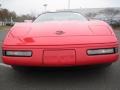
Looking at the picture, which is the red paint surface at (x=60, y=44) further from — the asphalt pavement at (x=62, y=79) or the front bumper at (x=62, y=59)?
the asphalt pavement at (x=62, y=79)

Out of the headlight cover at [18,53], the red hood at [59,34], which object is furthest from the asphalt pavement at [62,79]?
the red hood at [59,34]

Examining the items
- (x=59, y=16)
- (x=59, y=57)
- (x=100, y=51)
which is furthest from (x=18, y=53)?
(x=59, y=16)

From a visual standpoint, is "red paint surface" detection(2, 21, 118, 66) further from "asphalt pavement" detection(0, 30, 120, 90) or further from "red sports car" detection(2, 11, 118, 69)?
"asphalt pavement" detection(0, 30, 120, 90)

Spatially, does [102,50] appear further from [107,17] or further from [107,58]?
[107,17]

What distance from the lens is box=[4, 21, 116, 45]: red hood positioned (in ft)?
13.1

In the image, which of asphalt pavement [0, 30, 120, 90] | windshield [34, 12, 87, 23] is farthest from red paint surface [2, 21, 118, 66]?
windshield [34, 12, 87, 23]

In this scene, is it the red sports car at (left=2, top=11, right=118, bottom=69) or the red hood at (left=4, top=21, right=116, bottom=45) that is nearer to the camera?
the red sports car at (left=2, top=11, right=118, bottom=69)

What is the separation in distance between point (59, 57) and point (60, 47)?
0.47 feet

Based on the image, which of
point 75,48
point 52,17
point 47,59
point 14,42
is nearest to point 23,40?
point 14,42

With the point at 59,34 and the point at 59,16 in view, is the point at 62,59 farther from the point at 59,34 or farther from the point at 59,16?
the point at 59,16

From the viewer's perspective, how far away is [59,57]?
3781mm

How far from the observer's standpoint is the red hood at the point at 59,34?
13.1 ft

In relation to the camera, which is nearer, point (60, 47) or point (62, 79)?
point (60, 47)

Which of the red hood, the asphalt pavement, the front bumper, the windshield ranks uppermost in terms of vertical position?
the windshield
